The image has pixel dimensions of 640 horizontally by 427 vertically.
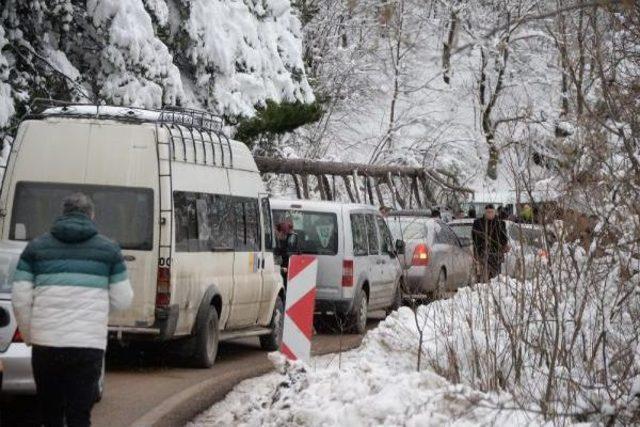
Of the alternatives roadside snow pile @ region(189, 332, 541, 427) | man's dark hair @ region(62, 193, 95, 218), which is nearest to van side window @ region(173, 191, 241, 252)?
roadside snow pile @ region(189, 332, 541, 427)

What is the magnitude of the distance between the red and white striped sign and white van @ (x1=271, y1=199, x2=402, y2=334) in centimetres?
660

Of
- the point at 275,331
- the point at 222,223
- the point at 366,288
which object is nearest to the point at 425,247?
the point at 366,288

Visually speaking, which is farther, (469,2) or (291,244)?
(291,244)

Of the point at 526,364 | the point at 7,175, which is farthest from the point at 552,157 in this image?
the point at 7,175

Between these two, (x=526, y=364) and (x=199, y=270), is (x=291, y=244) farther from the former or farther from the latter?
(x=526, y=364)

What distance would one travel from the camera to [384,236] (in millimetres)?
21266

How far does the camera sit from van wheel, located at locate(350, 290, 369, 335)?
1923cm

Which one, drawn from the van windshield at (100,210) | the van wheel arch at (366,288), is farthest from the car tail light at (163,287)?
the van wheel arch at (366,288)

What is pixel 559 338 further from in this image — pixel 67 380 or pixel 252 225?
pixel 252 225

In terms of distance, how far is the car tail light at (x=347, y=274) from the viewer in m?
18.9

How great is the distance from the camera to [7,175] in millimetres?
13727

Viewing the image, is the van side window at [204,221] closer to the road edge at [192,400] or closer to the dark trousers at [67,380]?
the road edge at [192,400]

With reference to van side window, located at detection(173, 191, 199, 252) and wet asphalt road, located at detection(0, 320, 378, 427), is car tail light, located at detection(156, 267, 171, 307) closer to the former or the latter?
van side window, located at detection(173, 191, 199, 252)

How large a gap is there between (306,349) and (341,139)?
3447cm
